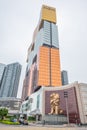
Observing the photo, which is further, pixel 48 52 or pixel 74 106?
pixel 48 52

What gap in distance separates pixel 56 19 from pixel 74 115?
120 metres

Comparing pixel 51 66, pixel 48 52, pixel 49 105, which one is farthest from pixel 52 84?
pixel 49 105

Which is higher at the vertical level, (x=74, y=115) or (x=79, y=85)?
(x=79, y=85)

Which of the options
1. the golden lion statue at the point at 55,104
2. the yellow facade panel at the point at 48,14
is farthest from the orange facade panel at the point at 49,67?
the yellow facade panel at the point at 48,14

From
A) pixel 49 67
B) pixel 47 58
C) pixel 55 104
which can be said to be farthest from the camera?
pixel 47 58

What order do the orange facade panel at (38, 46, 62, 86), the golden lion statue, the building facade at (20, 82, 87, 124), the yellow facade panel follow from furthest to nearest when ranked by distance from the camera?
the yellow facade panel, the orange facade panel at (38, 46, 62, 86), the golden lion statue, the building facade at (20, 82, 87, 124)

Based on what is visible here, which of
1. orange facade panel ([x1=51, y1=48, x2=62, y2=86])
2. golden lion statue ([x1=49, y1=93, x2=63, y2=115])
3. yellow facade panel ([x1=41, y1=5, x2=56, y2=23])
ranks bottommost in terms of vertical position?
golden lion statue ([x1=49, y1=93, x2=63, y2=115])

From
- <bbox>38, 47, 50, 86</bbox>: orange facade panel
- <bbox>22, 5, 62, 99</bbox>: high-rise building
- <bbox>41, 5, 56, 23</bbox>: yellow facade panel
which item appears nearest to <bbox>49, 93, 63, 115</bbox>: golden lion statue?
<bbox>22, 5, 62, 99</bbox>: high-rise building

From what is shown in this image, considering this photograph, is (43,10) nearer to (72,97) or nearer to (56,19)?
(56,19)

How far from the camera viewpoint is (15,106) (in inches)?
5723

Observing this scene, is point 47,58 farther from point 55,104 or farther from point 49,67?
point 55,104

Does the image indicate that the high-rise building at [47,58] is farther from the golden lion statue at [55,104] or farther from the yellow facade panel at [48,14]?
the golden lion statue at [55,104]

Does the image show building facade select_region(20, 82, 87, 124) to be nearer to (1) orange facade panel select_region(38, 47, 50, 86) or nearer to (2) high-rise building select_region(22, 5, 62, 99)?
(1) orange facade panel select_region(38, 47, 50, 86)

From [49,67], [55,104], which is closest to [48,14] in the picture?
[49,67]
